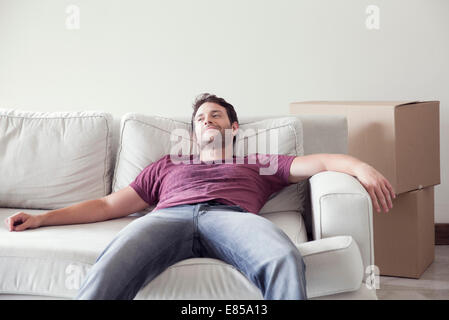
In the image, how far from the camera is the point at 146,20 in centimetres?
330

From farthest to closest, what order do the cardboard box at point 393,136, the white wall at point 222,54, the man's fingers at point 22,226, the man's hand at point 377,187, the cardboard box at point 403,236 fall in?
the white wall at point 222,54, the cardboard box at point 403,236, the cardboard box at point 393,136, the man's fingers at point 22,226, the man's hand at point 377,187

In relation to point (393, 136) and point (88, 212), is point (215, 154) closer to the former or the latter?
point (88, 212)

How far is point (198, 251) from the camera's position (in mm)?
1754

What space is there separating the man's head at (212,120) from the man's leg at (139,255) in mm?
403

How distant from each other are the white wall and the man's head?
98cm

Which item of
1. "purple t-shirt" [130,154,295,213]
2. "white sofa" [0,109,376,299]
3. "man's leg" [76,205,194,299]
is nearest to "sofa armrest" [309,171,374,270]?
"white sofa" [0,109,376,299]

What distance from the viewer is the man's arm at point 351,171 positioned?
1905 mm

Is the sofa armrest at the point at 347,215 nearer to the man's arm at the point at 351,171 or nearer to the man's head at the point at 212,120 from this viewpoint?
the man's arm at the point at 351,171

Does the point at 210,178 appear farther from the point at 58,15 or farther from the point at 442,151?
the point at 58,15

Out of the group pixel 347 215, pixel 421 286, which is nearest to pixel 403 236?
pixel 421 286

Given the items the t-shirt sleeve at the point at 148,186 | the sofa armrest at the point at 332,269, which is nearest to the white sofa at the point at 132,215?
the sofa armrest at the point at 332,269

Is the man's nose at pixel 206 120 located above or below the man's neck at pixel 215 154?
above

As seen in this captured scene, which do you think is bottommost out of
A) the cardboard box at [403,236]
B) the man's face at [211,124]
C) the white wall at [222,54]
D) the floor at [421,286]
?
the floor at [421,286]
